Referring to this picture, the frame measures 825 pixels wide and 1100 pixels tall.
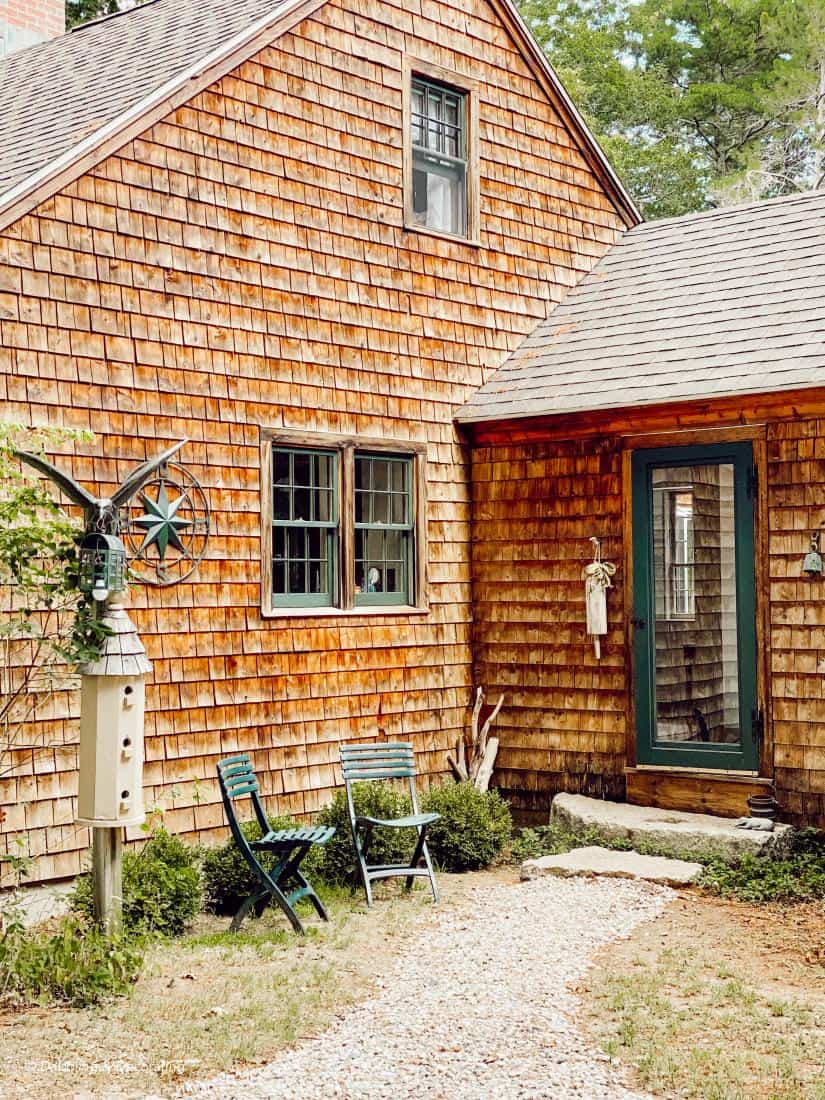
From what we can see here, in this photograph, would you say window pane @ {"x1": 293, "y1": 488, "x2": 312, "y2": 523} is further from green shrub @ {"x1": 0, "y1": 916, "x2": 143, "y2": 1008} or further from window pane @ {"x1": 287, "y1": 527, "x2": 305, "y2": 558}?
green shrub @ {"x1": 0, "y1": 916, "x2": 143, "y2": 1008}

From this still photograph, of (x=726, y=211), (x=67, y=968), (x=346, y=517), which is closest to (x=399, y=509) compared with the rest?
(x=346, y=517)

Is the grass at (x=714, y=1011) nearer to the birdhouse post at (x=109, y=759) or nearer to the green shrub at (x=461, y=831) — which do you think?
the green shrub at (x=461, y=831)

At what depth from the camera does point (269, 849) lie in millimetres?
7012

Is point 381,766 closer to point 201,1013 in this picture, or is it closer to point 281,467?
point 281,467

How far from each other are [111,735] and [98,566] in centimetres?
79

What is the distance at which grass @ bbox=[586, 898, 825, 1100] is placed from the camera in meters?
4.77

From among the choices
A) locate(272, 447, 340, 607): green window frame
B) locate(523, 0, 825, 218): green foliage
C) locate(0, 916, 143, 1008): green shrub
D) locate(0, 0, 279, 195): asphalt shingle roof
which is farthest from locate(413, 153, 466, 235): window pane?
locate(523, 0, 825, 218): green foliage

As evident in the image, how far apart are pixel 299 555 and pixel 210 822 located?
1958 mm

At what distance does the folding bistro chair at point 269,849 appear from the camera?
6.89 metres

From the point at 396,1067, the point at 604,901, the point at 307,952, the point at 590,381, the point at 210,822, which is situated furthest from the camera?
the point at 590,381

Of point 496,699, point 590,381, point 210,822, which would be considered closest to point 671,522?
point 590,381

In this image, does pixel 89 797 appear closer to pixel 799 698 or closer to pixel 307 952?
pixel 307 952

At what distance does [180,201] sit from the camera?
8312mm

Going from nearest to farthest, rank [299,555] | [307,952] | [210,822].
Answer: [307,952] → [210,822] → [299,555]
